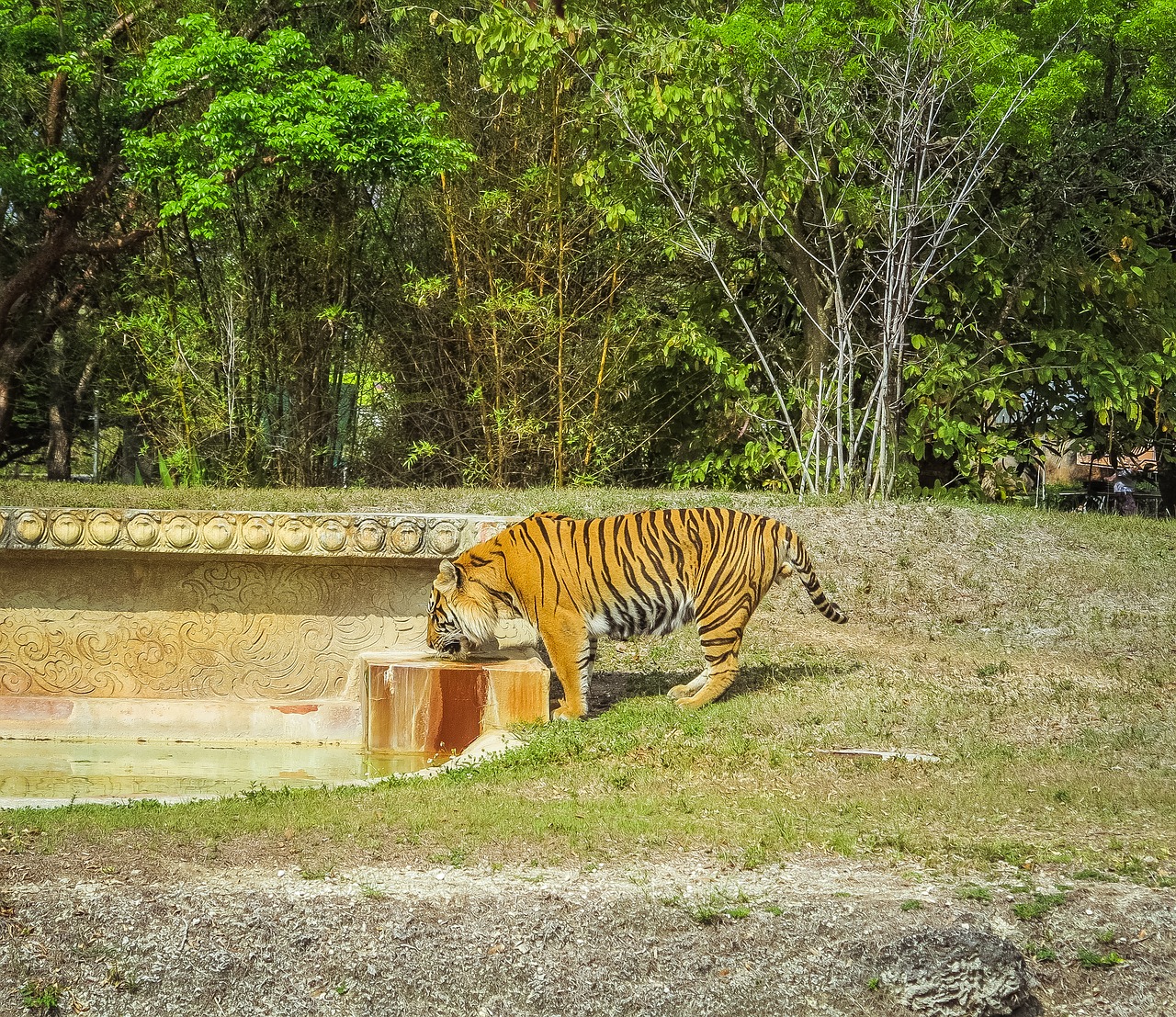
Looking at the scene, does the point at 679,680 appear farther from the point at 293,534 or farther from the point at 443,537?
the point at 293,534

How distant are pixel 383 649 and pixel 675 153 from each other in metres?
6.83

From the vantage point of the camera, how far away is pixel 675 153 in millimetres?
12602

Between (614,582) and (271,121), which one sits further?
(271,121)

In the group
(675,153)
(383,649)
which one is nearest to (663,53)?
(675,153)

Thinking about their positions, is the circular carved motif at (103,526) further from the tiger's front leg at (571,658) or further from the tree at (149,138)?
the tree at (149,138)

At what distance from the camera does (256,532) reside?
7.30 m

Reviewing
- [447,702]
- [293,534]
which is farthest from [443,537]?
[447,702]

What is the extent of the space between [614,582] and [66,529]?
10.3ft

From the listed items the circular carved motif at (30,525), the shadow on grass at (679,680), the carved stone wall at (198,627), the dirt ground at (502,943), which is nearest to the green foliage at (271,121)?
the carved stone wall at (198,627)

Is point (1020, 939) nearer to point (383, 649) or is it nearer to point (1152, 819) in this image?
point (1152, 819)

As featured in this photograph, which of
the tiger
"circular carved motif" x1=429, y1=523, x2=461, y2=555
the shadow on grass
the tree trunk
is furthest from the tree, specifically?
the tiger

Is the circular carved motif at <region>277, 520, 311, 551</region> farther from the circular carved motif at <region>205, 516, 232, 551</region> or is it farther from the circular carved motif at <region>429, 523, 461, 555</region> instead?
the circular carved motif at <region>429, 523, 461, 555</region>

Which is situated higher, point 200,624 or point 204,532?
point 204,532

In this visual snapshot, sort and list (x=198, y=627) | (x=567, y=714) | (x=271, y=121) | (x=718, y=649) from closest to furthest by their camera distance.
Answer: (x=567, y=714) → (x=718, y=649) → (x=198, y=627) → (x=271, y=121)
